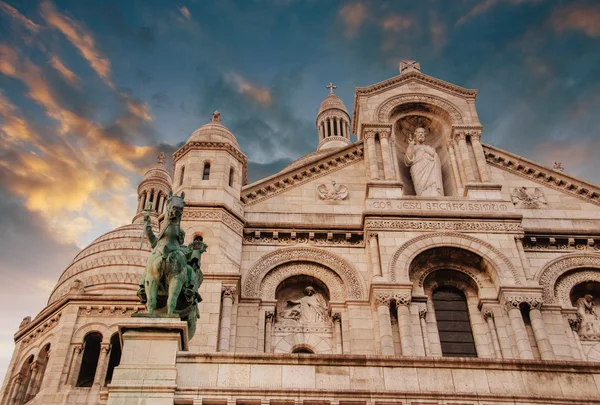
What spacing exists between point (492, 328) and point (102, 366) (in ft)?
65.5

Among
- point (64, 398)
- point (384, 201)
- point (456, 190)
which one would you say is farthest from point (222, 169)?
point (64, 398)

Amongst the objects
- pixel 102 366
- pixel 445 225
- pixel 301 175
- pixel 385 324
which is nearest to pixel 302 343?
pixel 385 324

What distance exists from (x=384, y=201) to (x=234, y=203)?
16.8 feet

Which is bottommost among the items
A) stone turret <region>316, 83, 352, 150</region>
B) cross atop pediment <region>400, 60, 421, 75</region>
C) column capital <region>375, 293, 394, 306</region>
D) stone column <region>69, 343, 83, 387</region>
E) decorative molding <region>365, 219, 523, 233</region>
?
column capital <region>375, 293, 394, 306</region>

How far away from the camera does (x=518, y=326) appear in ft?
65.3

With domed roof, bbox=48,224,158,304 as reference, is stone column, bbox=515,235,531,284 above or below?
below

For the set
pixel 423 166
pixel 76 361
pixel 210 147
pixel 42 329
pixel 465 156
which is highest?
pixel 465 156

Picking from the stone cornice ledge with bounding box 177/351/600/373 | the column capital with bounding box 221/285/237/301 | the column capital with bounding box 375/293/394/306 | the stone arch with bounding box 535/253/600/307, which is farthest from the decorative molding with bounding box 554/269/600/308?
the column capital with bounding box 221/285/237/301

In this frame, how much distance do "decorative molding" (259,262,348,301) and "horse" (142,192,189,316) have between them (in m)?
7.77

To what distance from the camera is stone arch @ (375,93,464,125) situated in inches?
1057

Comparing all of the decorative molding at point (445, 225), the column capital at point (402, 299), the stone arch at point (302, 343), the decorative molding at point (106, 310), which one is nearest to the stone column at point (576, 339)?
the decorative molding at point (445, 225)

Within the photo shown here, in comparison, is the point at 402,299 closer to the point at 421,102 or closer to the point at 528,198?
the point at 528,198

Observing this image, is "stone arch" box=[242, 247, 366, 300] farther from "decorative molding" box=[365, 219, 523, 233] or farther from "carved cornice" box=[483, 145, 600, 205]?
"carved cornice" box=[483, 145, 600, 205]

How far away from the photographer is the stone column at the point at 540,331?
1920cm
